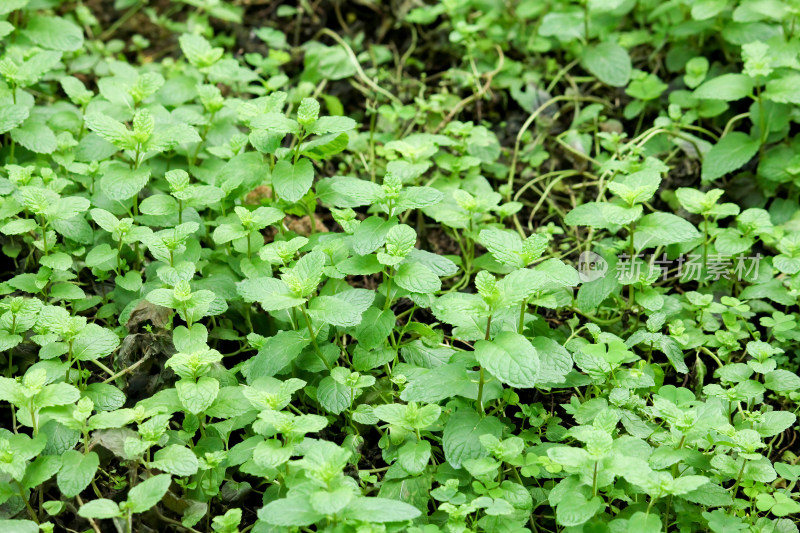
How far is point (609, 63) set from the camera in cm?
348

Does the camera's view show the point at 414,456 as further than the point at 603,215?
No

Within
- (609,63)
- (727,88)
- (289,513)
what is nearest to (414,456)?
(289,513)

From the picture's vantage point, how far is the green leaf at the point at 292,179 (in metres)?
2.44

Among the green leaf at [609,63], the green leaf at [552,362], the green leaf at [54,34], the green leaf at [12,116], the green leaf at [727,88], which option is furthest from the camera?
the green leaf at [609,63]

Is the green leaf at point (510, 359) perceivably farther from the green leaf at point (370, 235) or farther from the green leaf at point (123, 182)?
the green leaf at point (123, 182)

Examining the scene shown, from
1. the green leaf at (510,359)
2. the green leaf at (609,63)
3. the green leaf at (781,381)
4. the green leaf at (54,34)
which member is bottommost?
the green leaf at (781,381)

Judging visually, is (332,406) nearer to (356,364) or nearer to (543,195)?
(356,364)

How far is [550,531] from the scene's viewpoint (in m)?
2.16

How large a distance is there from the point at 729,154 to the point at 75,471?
8.41 feet

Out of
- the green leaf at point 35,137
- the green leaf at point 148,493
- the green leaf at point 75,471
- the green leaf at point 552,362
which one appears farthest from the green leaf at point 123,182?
the green leaf at point 552,362

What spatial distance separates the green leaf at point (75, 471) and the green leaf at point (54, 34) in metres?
1.96

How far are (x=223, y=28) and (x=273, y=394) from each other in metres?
2.70

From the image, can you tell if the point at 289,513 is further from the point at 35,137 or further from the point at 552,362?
the point at 35,137

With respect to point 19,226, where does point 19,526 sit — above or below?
below
